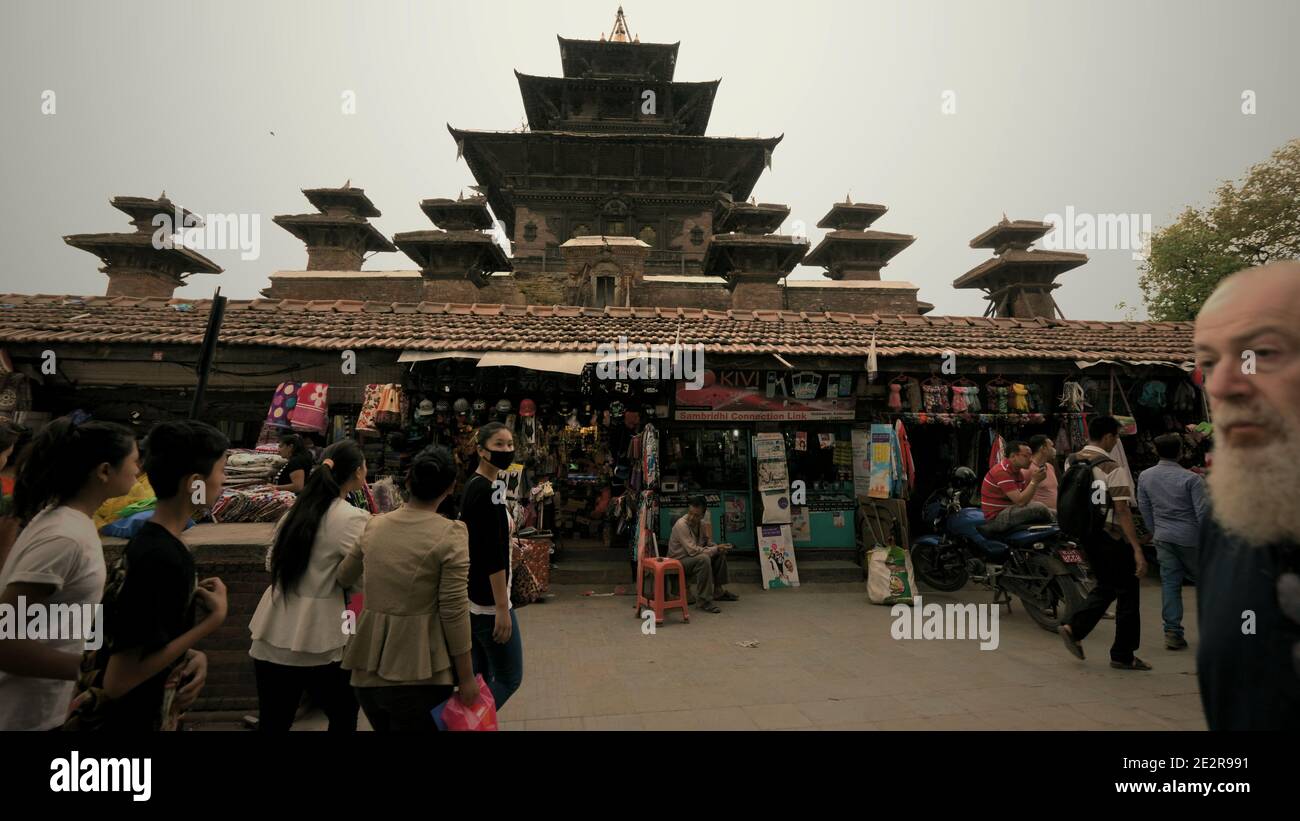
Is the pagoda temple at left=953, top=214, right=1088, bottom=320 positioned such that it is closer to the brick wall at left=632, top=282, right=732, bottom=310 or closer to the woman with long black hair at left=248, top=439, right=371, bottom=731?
the brick wall at left=632, top=282, right=732, bottom=310

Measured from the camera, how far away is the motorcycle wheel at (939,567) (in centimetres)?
762

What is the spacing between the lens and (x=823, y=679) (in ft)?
15.9

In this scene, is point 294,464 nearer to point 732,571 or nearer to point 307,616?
point 307,616

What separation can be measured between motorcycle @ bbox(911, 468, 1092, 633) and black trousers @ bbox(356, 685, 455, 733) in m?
5.94

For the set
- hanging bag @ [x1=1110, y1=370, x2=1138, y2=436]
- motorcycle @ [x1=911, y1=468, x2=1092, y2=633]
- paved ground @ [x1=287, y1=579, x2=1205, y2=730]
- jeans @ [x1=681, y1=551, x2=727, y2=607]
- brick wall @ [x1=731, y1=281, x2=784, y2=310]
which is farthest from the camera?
brick wall @ [x1=731, y1=281, x2=784, y2=310]

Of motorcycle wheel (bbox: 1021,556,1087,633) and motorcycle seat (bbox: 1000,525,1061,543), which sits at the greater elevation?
motorcycle seat (bbox: 1000,525,1061,543)

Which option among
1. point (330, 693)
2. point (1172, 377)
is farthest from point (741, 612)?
point (1172, 377)

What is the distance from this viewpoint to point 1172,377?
8.95 metres

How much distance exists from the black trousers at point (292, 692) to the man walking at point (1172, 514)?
22.1 feet

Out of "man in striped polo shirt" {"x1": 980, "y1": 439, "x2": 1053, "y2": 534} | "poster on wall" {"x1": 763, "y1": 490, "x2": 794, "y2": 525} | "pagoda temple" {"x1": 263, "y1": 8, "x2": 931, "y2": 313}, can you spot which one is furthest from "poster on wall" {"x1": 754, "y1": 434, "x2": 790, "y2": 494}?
"pagoda temple" {"x1": 263, "y1": 8, "x2": 931, "y2": 313}

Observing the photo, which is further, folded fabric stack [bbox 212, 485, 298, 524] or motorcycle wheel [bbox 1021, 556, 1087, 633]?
motorcycle wheel [bbox 1021, 556, 1087, 633]

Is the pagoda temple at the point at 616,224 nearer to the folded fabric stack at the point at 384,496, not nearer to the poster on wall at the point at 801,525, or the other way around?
the poster on wall at the point at 801,525

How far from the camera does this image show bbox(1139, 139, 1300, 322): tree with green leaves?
69.6ft

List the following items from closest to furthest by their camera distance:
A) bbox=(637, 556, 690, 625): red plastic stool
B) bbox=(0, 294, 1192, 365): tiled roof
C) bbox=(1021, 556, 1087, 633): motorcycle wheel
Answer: bbox=(1021, 556, 1087, 633): motorcycle wheel, bbox=(637, 556, 690, 625): red plastic stool, bbox=(0, 294, 1192, 365): tiled roof
